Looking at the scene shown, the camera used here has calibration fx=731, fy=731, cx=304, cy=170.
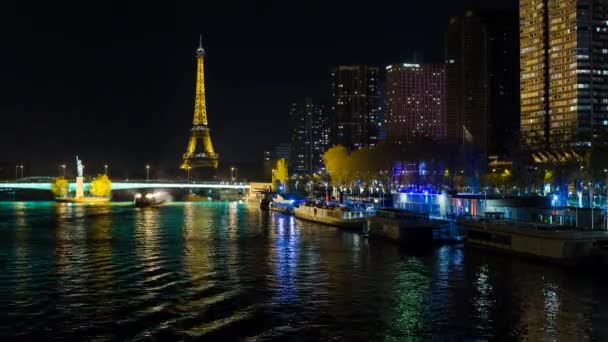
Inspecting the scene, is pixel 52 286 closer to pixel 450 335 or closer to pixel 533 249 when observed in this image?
pixel 450 335

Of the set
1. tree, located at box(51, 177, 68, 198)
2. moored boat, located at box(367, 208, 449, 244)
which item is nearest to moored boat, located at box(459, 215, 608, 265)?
moored boat, located at box(367, 208, 449, 244)

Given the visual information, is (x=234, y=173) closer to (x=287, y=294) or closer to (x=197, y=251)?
(x=197, y=251)

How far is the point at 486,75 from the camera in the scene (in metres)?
170

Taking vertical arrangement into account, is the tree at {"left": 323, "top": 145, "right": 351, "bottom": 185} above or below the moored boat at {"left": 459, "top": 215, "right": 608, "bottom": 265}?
above

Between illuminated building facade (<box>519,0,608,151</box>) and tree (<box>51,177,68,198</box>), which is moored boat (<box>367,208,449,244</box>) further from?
illuminated building facade (<box>519,0,608,151</box>)

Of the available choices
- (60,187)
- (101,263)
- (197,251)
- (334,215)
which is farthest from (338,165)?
(101,263)

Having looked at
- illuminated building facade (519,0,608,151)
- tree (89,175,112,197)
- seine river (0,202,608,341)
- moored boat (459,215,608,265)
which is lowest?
seine river (0,202,608,341)

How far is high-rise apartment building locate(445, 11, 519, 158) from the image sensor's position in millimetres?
163375

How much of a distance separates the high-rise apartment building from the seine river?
12831cm

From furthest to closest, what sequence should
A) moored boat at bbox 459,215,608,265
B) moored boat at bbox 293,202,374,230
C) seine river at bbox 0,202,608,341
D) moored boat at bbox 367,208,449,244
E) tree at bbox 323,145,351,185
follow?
1. tree at bbox 323,145,351,185
2. moored boat at bbox 293,202,374,230
3. moored boat at bbox 367,208,449,244
4. moored boat at bbox 459,215,608,265
5. seine river at bbox 0,202,608,341

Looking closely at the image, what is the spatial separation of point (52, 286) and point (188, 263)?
7463mm

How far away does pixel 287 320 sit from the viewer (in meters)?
21.0

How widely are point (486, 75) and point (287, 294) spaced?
153670 millimetres

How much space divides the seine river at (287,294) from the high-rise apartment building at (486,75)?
12831cm
